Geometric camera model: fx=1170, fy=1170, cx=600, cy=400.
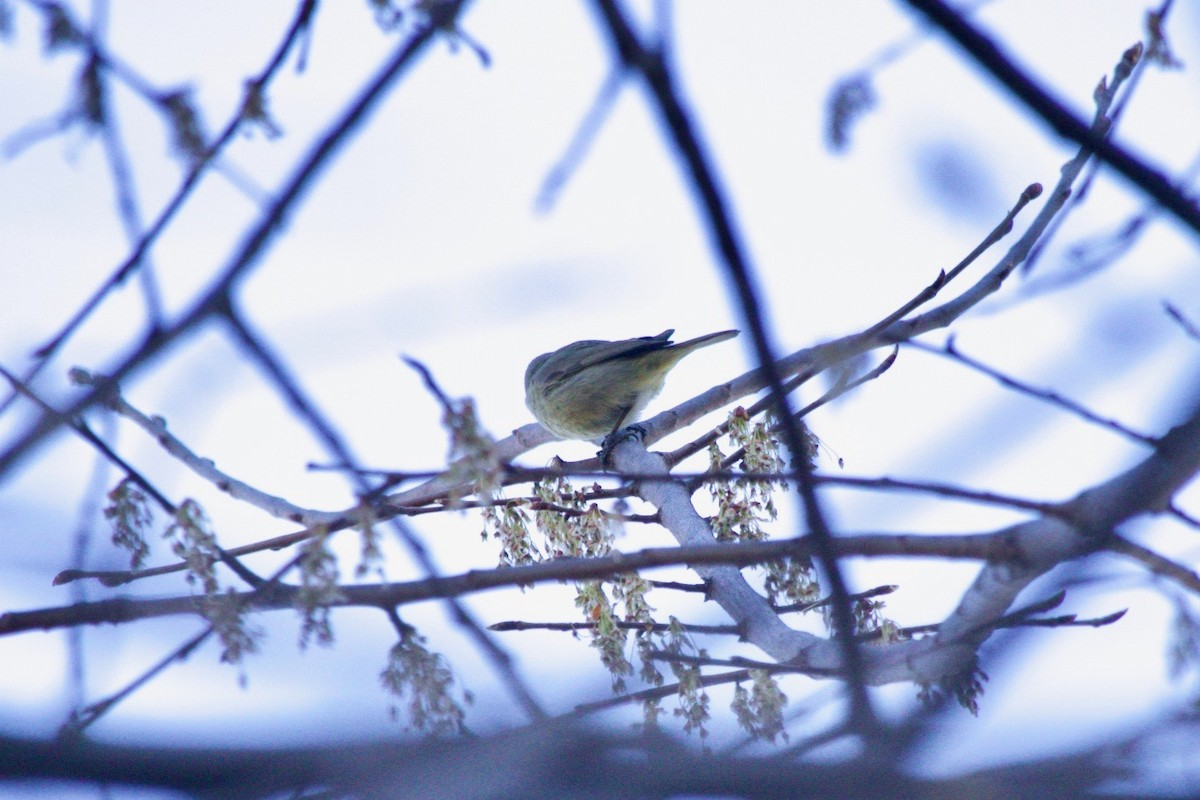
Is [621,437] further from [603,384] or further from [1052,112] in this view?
[1052,112]

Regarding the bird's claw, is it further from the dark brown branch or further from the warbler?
the dark brown branch

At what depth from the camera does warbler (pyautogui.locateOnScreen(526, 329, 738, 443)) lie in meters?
7.12

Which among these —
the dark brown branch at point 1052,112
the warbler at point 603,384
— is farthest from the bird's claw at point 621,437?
the dark brown branch at point 1052,112

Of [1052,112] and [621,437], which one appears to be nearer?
[1052,112]

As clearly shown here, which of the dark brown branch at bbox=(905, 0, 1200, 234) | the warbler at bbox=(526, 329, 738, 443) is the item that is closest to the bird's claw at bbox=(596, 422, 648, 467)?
the warbler at bbox=(526, 329, 738, 443)

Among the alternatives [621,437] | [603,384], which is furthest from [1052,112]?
[603,384]

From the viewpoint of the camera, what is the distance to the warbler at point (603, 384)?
23.4 feet

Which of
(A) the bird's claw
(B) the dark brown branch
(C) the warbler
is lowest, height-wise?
(B) the dark brown branch

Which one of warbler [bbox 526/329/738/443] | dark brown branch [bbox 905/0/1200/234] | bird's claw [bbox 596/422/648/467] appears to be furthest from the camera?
warbler [bbox 526/329/738/443]

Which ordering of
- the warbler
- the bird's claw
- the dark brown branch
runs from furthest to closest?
the warbler, the bird's claw, the dark brown branch

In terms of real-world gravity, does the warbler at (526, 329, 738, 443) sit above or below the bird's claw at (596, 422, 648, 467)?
above

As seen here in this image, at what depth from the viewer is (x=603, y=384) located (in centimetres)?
741

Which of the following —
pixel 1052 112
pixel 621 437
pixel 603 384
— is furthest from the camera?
pixel 603 384

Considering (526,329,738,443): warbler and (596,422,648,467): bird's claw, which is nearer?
(596,422,648,467): bird's claw
